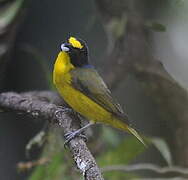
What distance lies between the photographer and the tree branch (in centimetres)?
91

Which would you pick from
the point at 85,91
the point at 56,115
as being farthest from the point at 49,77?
the point at 56,115

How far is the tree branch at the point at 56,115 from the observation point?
91cm

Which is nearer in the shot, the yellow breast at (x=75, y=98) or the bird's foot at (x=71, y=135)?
the bird's foot at (x=71, y=135)

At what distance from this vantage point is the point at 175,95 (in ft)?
5.62

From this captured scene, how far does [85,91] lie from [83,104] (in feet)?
0.12

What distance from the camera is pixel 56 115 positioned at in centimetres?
120

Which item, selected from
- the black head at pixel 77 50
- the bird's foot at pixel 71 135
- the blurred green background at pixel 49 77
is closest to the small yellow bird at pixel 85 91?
the black head at pixel 77 50

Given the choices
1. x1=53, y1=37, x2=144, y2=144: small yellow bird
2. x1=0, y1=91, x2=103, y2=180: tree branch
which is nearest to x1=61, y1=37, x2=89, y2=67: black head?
x1=53, y1=37, x2=144, y2=144: small yellow bird

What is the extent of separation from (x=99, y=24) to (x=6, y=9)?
402mm

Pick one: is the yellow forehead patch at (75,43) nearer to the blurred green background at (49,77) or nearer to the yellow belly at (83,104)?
the yellow belly at (83,104)

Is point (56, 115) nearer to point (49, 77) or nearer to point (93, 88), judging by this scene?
point (93, 88)

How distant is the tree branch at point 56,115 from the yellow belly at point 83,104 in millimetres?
32

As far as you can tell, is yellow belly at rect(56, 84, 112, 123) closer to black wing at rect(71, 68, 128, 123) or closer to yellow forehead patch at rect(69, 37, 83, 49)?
black wing at rect(71, 68, 128, 123)

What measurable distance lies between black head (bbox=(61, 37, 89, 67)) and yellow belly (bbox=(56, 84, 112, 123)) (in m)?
0.07
